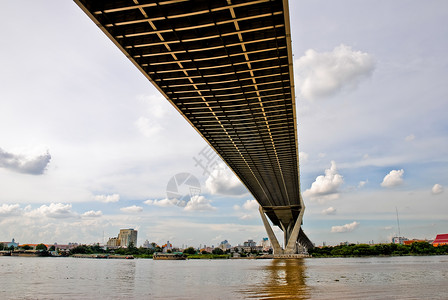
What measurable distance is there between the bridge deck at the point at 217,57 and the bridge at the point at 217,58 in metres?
0.05

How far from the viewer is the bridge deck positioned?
1831cm

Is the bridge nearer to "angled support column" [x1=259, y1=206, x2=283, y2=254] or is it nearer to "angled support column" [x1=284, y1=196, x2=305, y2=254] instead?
"angled support column" [x1=284, y1=196, x2=305, y2=254]

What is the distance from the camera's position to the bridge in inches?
720

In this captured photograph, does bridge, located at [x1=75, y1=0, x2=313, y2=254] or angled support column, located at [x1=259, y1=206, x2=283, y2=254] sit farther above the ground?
bridge, located at [x1=75, y1=0, x2=313, y2=254]

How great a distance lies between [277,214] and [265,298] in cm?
8150

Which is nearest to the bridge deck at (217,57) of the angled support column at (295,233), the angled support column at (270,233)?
the angled support column at (295,233)

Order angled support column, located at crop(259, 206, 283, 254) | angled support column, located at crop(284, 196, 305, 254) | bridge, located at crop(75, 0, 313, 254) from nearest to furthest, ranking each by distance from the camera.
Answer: bridge, located at crop(75, 0, 313, 254)
angled support column, located at crop(284, 196, 305, 254)
angled support column, located at crop(259, 206, 283, 254)

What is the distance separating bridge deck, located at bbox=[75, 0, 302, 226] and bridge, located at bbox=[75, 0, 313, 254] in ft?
0.15

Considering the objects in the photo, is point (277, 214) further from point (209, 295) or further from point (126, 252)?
point (126, 252)

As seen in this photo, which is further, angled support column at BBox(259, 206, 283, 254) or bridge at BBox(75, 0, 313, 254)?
angled support column at BBox(259, 206, 283, 254)

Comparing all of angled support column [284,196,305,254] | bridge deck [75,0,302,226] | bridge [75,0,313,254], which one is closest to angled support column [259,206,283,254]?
angled support column [284,196,305,254]

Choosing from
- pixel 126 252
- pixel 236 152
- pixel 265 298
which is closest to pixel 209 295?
pixel 265 298

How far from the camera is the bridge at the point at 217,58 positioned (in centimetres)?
1830

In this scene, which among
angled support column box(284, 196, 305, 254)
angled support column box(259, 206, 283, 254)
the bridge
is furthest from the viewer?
angled support column box(259, 206, 283, 254)
